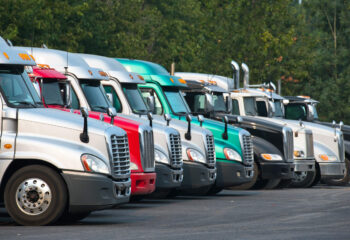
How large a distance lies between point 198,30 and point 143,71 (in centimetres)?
3426

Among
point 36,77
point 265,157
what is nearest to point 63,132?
point 36,77

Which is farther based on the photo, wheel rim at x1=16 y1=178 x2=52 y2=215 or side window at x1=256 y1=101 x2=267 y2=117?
side window at x1=256 y1=101 x2=267 y2=117

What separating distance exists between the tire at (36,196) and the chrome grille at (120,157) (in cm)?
84

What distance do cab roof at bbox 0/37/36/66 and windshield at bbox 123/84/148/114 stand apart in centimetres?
517

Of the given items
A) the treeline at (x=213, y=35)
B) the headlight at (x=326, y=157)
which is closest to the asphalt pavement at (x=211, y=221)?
the headlight at (x=326, y=157)

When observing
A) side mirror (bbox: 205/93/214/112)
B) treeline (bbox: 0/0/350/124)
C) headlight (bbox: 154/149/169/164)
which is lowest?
headlight (bbox: 154/149/169/164)

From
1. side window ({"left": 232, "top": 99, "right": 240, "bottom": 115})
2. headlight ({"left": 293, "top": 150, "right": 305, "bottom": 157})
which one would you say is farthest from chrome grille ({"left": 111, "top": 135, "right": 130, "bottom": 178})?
side window ({"left": 232, "top": 99, "right": 240, "bottom": 115})

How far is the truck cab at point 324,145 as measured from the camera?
93.7 feet

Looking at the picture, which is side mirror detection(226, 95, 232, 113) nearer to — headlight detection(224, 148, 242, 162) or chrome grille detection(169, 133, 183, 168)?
headlight detection(224, 148, 242, 162)

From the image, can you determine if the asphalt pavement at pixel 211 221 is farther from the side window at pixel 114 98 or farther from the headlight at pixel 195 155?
the side window at pixel 114 98

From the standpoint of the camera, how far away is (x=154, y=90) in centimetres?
2219

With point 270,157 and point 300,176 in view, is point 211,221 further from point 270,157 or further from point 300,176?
point 300,176

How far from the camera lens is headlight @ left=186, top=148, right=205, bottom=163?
2083 cm

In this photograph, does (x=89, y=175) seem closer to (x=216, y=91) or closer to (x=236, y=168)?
(x=236, y=168)
